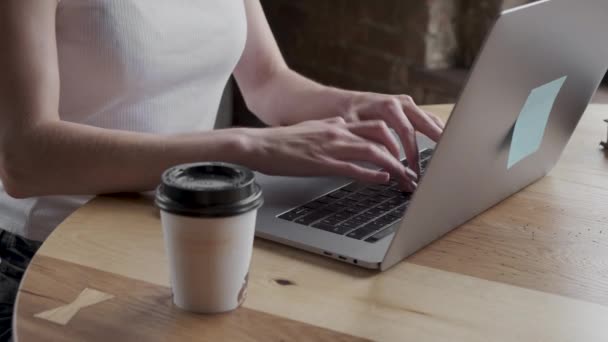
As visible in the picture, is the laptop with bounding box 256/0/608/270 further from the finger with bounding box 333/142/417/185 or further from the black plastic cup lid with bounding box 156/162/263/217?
the black plastic cup lid with bounding box 156/162/263/217

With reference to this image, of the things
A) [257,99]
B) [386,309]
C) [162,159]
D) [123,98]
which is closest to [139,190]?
[162,159]

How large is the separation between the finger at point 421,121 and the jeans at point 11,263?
0.52 meters

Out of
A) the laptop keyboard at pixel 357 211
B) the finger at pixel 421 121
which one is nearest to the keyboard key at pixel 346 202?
the laptop keyboard at pixel 357 211

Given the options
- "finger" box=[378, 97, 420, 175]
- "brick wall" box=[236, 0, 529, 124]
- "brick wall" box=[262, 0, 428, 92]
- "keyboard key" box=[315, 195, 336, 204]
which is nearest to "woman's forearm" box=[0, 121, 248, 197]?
"keyboard key" box=[315, 195, 336, 204]

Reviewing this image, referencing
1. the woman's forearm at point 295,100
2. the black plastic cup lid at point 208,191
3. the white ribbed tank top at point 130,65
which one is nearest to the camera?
the black plastic cup lid at point 208,191

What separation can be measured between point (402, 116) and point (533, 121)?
0.62 ft

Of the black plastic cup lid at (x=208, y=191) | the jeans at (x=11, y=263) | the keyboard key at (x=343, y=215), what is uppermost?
the black plastic cup lid at (x=208, y=191)

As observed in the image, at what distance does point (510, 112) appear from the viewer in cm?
99

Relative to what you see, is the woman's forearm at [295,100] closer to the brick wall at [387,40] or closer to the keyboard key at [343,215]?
the keyboard key at [343,215]

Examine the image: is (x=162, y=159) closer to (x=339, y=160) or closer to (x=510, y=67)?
(x=339, y=160)

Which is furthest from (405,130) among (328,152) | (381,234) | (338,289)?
(338,289)

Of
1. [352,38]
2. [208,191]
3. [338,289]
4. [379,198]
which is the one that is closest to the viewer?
[208,191]

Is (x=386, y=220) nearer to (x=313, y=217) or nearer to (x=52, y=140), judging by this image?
(x=313, y=217)

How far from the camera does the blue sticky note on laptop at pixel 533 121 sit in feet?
3.39
